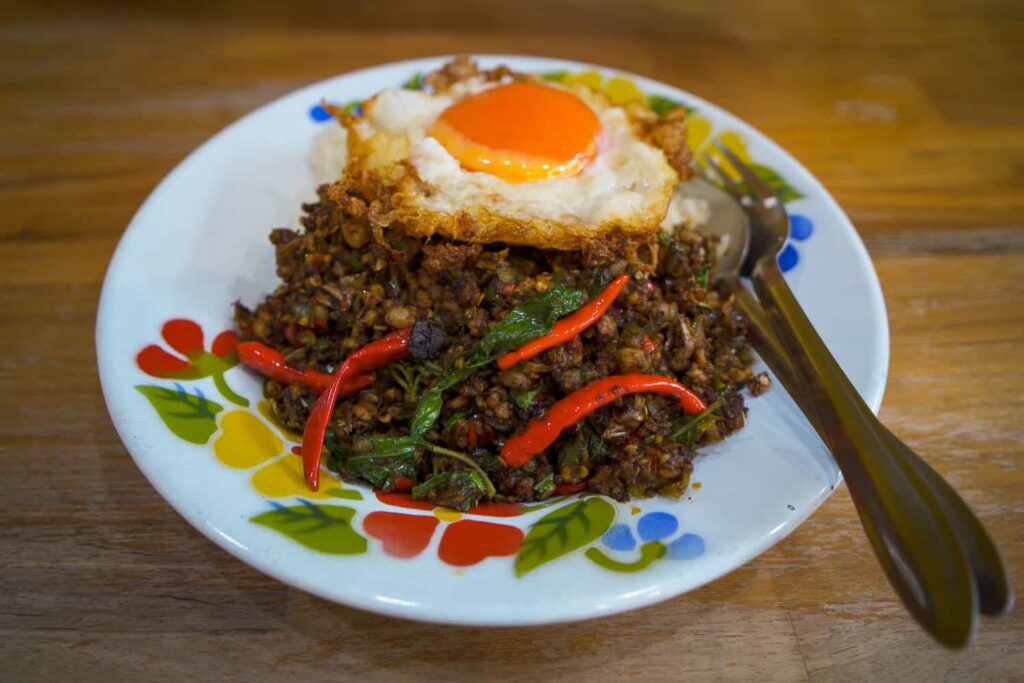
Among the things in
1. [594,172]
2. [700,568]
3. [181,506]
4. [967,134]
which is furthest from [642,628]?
[967,134]

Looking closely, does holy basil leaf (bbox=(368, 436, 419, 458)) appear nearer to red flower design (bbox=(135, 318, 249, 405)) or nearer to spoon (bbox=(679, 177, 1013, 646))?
red flower design (bbox=(135, 318, 249, 405))

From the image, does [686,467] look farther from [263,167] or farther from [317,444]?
[263,167]

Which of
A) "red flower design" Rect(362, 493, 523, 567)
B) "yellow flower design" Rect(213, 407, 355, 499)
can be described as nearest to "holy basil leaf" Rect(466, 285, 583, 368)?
"red flower design" Rect(362, 493, 523, 567)

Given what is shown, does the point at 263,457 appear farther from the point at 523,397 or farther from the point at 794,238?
the point at 794,238

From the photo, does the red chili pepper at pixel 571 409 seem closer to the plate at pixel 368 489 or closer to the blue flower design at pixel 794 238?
the plate at pixel 368 489

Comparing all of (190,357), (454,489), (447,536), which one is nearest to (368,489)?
(454,489)

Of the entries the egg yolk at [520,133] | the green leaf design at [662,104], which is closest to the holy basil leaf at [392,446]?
the egg yolk at [520,133]

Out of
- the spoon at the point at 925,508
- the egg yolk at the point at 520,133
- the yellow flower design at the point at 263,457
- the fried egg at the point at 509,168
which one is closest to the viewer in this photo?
the spoon at the point at 925,508
